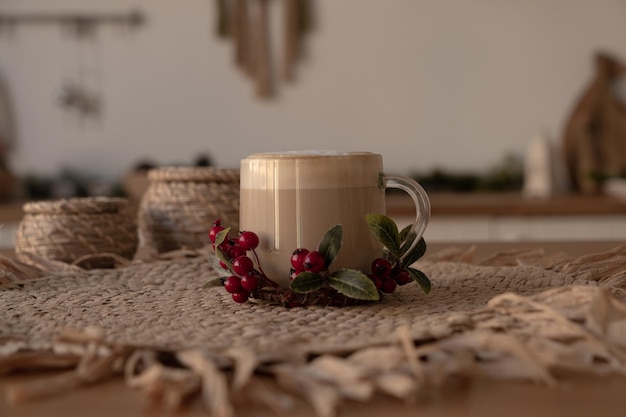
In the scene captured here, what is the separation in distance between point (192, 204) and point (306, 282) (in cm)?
36

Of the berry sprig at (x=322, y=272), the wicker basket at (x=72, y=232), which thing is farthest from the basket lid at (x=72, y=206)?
the berry sprig at (x=322, y=272)

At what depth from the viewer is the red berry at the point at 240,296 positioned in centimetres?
53

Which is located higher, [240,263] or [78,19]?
[78,19]

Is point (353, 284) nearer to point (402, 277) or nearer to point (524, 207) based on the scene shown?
point (402, 277)

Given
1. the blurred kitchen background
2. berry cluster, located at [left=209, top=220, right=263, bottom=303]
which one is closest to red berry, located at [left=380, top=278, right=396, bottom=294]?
berry cluster, located at [left=209, top=220, right=263, bottom=303]

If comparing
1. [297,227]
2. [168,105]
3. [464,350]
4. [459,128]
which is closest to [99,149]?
[168,105]

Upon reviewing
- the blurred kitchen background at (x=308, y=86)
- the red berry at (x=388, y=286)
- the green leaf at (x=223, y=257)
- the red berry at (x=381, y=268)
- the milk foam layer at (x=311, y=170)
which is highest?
the blurred kitchen background at (x=308, y=86)

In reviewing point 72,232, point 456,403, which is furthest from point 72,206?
point 456,403

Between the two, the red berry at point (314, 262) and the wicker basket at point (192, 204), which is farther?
the wicker basket at point (192, 204)

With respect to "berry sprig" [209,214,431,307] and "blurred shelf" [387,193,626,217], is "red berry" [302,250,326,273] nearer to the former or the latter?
"berry sprig" [209,214,431,307]

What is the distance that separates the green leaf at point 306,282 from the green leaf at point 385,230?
0.22 feet

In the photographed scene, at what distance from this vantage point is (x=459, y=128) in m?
2.39

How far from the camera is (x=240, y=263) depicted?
0.52 m

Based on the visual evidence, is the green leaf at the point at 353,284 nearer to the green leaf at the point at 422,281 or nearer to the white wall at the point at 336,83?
the green leaf at the point at 422,281
